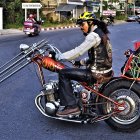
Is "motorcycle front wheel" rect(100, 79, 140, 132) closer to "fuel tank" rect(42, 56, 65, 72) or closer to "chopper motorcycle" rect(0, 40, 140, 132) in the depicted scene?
"chopper motorcycle" rect(0, 40, 140, 132)

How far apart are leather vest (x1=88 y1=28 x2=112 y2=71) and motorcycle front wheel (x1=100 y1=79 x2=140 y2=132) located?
27cm

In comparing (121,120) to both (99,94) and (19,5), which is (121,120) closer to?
(99,94)

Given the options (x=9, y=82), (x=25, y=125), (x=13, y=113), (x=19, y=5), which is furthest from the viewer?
(x=19, y=5)

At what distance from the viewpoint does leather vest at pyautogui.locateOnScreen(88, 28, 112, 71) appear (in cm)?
583

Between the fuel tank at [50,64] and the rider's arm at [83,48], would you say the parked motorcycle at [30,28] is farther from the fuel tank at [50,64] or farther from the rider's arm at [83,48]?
the rider's arm at [83,48]

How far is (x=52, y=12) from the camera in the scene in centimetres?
5888

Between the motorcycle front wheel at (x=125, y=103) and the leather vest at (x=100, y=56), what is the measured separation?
0.87 ft

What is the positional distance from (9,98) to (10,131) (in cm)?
235

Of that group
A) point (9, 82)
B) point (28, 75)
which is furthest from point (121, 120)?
point (28, 75)

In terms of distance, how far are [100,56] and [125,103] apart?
71 centimetres

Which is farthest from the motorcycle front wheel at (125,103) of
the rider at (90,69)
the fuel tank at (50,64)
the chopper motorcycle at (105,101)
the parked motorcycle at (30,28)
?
the parked motorcycle at (30,28)

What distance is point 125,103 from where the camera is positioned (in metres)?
5.92

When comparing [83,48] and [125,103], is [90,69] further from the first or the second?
[125,103]

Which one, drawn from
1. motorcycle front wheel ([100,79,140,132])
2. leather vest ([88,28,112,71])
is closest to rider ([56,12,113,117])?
leather vest ([88,28,112,71])
